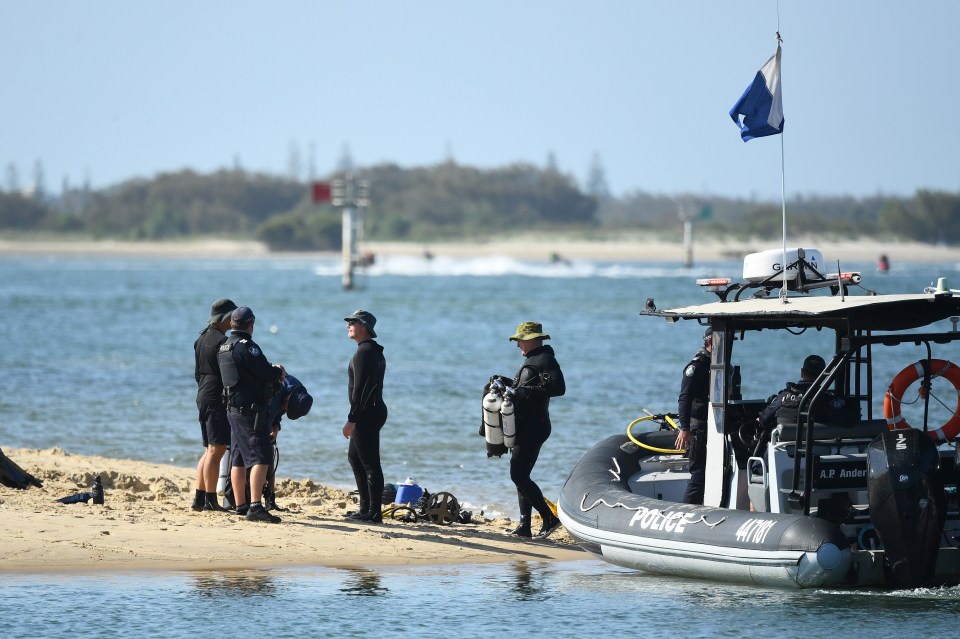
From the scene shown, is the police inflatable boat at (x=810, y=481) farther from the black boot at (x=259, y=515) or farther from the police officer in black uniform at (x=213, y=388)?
the police officer in black uniform at (x=213, y=388)

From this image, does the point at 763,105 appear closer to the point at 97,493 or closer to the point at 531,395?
the point at 531,395

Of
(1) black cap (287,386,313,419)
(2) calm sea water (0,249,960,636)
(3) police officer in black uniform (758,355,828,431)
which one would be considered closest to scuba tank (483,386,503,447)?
(2) calm sea water (0,249,960,636)

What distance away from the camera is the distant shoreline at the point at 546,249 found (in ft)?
420

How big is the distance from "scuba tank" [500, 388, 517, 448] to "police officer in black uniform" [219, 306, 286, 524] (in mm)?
1707

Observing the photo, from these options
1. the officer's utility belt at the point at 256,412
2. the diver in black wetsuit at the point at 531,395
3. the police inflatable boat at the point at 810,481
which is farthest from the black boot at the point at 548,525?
the officer's utility belt at the point at 256,412

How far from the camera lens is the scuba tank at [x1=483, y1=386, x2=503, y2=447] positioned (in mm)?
11023

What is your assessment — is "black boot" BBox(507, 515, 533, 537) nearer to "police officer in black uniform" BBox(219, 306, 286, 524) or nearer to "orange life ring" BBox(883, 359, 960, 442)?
"police officer in black uniform" BBox(219, 306, 286, 524)

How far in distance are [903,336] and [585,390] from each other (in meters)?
16.4

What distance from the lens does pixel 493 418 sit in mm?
11070

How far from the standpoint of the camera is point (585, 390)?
2595cm

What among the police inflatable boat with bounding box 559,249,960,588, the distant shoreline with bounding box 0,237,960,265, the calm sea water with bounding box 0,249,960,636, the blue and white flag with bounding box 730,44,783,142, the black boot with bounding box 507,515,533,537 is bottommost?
the calm sea water with bounding box 0,249,960,636

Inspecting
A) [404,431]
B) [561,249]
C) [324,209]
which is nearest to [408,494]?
[404,431]

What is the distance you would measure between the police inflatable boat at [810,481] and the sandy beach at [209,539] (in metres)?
0.86

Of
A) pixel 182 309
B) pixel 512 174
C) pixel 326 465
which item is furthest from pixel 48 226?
pixel 326 465
